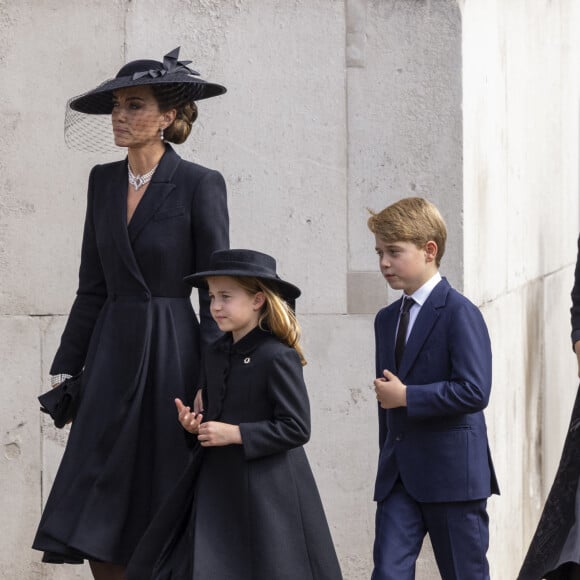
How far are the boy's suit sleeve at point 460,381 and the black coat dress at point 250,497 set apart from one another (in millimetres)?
377

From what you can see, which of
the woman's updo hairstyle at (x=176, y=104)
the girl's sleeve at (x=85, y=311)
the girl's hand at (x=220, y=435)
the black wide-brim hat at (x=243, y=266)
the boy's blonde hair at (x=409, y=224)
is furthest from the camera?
the girl's sleeve at (x=85, y=311)

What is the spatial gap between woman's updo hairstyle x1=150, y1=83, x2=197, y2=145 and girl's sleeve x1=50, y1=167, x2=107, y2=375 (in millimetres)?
341

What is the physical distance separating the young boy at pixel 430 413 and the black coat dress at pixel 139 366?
609 mm

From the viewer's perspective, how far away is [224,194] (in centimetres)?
520

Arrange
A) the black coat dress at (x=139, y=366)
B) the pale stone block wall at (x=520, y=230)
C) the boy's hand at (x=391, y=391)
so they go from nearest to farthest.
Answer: the boy's hand at (x=391, y=391), the black coat dress at (x=139, y=366), the pale stone block wall at (x=520, y=230)

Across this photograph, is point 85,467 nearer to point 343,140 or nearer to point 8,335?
point 8,335

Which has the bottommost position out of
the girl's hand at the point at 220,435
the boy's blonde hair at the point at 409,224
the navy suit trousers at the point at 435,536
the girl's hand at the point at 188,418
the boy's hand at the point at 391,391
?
the navy suit trousers at the point at 435,536

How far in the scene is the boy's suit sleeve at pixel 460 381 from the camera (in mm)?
4809

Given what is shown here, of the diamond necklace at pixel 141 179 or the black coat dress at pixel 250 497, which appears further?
the diamond necklace at pixel 141 179

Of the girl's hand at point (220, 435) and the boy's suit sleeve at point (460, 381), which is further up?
the boy's suit sleeve at point (460, 381)

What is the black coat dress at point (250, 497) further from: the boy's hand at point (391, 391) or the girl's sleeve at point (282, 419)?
the boy's hand at point (391, 391)

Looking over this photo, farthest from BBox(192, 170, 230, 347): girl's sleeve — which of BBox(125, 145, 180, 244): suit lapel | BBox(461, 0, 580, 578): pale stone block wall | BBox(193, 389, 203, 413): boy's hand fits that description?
BBox(461, 0, 580, 578): pale stone block wall

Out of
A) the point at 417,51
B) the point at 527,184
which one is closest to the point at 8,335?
the point at 417,51

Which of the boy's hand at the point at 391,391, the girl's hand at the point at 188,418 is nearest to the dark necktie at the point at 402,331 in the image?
the boy's hand at the point at 391,391
